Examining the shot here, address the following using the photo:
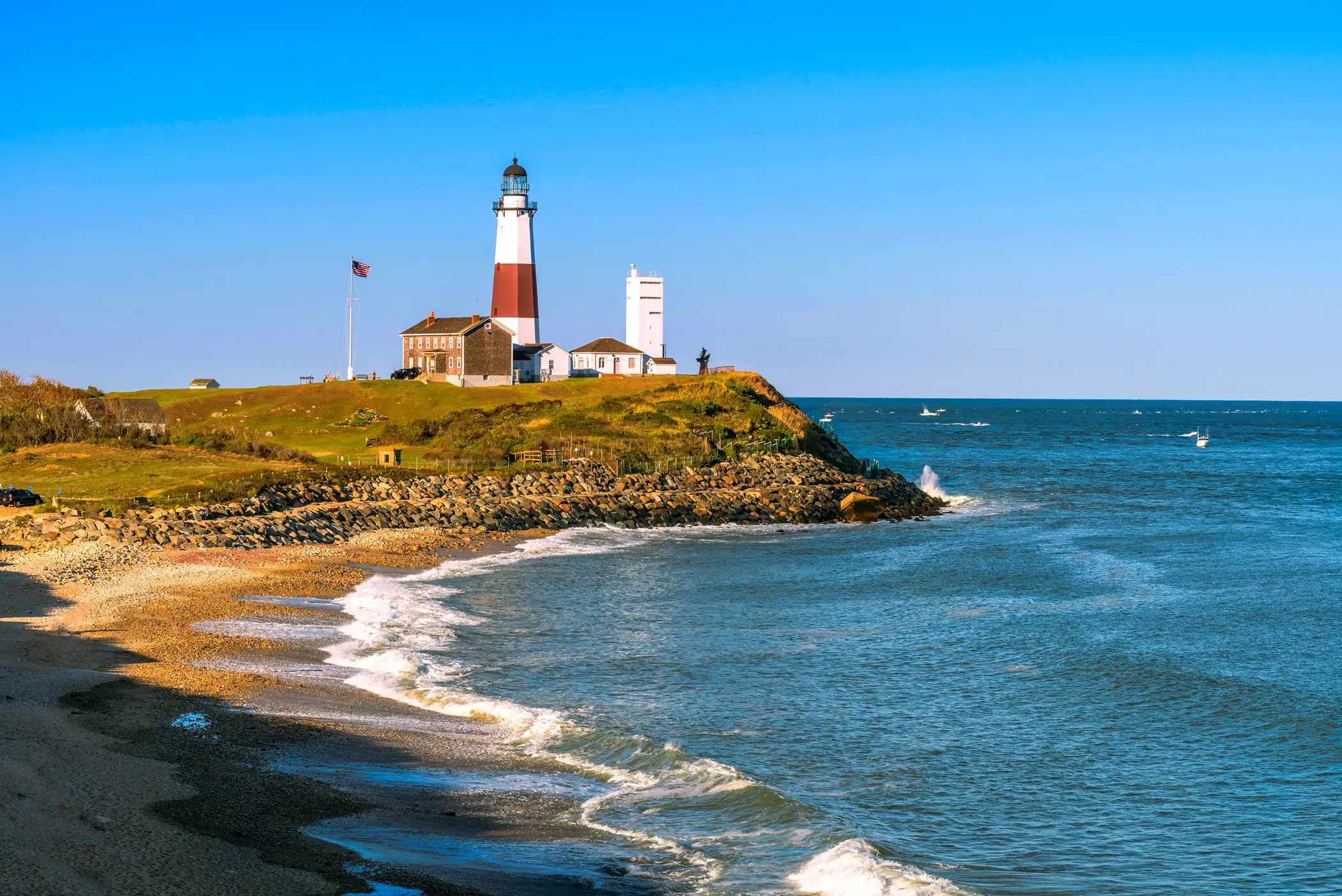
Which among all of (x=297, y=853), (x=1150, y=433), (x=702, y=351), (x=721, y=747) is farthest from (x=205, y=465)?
(x=1150, y=433)

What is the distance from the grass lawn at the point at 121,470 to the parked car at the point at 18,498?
894mm

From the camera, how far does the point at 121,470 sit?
44375mm

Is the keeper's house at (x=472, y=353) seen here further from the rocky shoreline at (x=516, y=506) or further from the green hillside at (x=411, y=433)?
the rocky shoreline at (x=516, y=506)

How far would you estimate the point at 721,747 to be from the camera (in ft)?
54.4

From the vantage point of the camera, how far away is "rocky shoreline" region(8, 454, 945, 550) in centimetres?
3322

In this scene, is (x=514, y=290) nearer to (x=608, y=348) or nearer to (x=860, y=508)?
(x=608, y=348)

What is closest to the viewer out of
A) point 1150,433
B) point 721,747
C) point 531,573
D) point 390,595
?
point 721,747

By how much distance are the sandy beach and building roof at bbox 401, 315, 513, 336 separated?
54287 mm

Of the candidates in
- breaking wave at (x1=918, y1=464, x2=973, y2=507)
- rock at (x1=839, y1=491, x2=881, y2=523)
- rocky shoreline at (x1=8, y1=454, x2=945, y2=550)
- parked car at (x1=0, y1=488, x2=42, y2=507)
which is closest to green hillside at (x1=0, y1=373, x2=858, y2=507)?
parked car at (x1=0, y1=488, x2=42, y2=507)

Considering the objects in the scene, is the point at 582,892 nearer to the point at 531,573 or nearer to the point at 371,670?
the point at 371,670

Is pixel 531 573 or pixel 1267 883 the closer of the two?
pixel 1267 883

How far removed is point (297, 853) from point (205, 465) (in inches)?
1500

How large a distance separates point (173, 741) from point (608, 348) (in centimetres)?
7571

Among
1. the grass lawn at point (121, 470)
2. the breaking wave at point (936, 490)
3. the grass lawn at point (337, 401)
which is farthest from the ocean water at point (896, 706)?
the grass lawn at point (337, 401)
